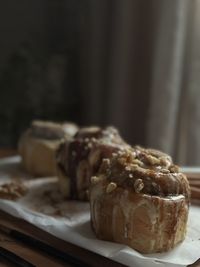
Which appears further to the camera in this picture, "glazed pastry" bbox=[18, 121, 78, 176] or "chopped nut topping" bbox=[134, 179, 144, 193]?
"glazed pastry" bbox=[18, 121, 78, 176]

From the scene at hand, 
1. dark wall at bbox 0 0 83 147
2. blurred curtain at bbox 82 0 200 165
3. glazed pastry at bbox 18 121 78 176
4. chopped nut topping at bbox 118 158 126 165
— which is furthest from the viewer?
dark wall at bbox 0 0 83 147

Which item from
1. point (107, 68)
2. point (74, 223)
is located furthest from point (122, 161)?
point (107, 68)

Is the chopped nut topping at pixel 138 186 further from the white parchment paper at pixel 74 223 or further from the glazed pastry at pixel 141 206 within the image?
the white parchment paper at pixel 74 223

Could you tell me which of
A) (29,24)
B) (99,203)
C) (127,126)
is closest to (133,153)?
(99,203)

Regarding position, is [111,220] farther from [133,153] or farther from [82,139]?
[82,139]

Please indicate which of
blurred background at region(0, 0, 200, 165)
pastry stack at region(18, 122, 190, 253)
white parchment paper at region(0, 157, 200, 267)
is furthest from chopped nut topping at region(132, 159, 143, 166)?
blurred background at region(0, 0, 200, 165)

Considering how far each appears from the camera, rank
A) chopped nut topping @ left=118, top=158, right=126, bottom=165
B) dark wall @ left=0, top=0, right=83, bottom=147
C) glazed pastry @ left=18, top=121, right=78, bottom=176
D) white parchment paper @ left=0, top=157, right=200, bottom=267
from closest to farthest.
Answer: white parchment paper @ left=0, top=157, right=200, bottom=267 → chopped nut topping @ left=118, top=158, right=126, bottom=165 → glazed pastry @ left=18, top=121, right=78, bottom=176 → dark wall @ left=0, top=0, right=83, bottom=147

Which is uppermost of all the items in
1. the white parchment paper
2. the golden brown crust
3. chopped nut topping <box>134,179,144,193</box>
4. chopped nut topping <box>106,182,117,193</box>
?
chopped nut topping <box>134,179,144,193</box>

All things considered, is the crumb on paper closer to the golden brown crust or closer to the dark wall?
the golden brown crust
